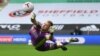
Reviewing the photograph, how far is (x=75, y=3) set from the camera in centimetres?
2970

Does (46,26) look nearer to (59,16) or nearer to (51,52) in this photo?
(51,52)

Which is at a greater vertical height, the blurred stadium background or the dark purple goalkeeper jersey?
the dark purple goalkeeper jersey

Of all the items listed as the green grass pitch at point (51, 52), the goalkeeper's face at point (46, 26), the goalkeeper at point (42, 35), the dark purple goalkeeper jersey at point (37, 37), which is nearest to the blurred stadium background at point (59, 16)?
the green grass pitch at point (51, 52)

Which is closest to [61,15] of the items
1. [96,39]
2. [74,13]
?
[74,13]

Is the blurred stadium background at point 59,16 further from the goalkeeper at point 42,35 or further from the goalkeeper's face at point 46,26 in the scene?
the goalkeeper's face at point 46,26

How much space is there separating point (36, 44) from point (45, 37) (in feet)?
1.38

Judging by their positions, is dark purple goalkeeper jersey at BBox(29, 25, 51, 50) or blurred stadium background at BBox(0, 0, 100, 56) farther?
blurred stadium background at BBox(0, 0, 100, 56)

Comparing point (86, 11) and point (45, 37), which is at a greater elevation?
point (45, 37)

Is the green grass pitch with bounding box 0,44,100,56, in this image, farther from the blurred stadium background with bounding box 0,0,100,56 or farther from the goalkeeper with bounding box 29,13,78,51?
the blurred stadium background with bounding box 0,0,100,56

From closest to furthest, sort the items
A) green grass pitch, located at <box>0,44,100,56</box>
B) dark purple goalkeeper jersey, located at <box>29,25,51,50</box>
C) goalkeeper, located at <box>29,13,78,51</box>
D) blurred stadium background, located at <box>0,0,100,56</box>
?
goalkeeper, located at <box>29,13,78,51</box>
dark purple goalkeeper jersey, located at <box>29,25,51,50</box>
green grass pitch, located at <box>0,44,100,56</box>
blurred stadium background, located at <box>0,0,100,56</box>

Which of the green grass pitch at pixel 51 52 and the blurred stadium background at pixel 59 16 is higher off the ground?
the green grass pitch at pixel 51 52

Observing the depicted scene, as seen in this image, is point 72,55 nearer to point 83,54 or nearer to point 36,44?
Answer: point 83,54

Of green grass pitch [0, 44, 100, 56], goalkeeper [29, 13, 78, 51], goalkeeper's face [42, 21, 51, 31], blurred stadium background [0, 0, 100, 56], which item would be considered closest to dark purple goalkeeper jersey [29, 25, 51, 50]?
goalkeeper [29, 13, 78, 51]

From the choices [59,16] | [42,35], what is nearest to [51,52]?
[42,35]
